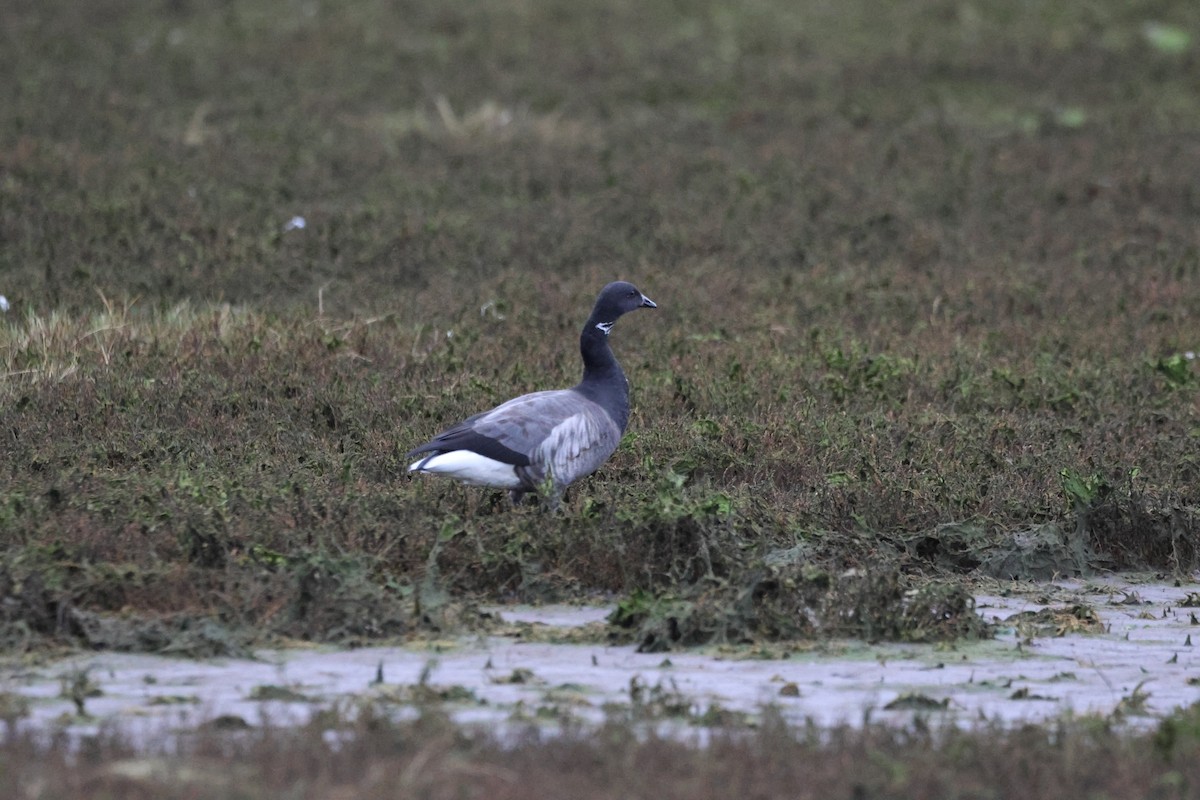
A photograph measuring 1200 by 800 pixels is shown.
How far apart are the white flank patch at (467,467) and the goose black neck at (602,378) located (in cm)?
85

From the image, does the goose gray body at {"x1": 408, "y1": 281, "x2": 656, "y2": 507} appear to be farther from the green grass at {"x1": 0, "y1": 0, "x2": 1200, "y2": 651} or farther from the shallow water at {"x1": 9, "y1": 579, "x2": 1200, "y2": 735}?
the shallow water at {"x1": 9, "y1": 579, "x2": 1200, "y2": 735}

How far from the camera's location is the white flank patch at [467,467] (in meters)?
8.93

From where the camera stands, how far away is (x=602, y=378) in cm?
986

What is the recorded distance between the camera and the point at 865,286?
50.1 feet

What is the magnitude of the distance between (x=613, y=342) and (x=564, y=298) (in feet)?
3.56

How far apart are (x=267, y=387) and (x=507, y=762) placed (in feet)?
20.8

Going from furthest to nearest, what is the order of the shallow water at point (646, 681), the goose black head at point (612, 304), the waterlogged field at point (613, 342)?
1. the goose black head at point (612, 304)
2. the waterlogged field at point (613, 342)
3. the shallow water at point (646, 681)

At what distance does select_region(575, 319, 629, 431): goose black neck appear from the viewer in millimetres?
9734

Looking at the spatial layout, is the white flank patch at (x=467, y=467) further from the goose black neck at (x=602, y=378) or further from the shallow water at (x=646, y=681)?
the shallow water at (x=646, y=681)

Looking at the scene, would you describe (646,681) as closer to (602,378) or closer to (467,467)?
(467,467)

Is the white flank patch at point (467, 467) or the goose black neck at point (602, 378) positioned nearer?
the white flank patch at point (467, 467)

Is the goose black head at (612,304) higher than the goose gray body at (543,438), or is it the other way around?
the goose black head at (612,304)

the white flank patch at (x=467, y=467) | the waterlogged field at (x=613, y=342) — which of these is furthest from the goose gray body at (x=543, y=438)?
the waterlogged field at (x=613, y=342)

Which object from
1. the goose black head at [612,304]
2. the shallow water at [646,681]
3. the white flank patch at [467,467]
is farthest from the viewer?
the goose black head at [612,304]
